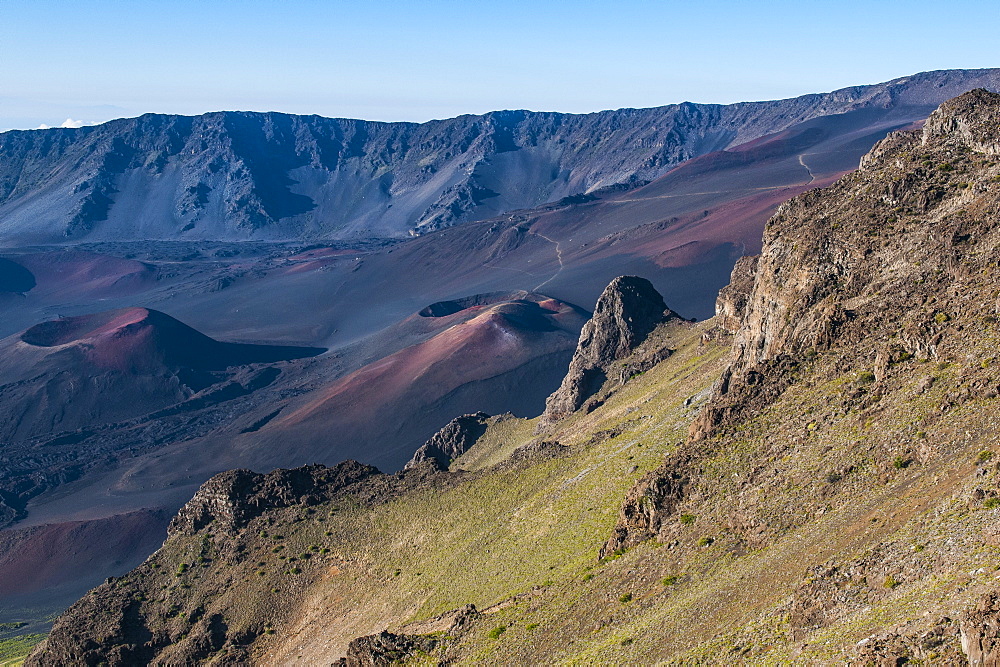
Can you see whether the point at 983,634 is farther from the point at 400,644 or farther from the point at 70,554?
the point at 70,554

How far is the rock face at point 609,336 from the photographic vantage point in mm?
63344

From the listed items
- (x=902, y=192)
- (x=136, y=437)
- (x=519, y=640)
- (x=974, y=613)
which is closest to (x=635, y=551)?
(x=519, y=640)

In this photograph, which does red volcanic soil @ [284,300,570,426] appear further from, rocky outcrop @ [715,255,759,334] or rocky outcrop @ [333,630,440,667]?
rocky outcrop @ [333,630,440,667]

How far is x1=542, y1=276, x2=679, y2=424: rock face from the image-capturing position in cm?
6334

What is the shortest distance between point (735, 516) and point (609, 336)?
127 ft

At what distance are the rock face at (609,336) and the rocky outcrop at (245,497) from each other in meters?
21.7

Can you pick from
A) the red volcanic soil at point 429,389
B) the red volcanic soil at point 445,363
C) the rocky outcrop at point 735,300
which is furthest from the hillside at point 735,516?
the red volcanic soil at point 445,363

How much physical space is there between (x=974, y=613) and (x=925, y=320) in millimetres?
15312

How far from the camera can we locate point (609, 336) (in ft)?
214

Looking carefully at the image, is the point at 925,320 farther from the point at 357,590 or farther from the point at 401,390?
the point at 401,390

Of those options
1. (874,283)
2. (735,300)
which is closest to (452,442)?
(735,300)

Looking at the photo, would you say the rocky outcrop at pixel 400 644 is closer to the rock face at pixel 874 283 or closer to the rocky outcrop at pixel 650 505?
the rocky outcrop at pixel 650 505

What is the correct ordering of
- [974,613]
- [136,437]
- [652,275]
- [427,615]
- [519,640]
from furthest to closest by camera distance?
[652,275] < [136,437] < [427,615] < [519,640] < [974,613]

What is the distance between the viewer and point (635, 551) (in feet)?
94.4
